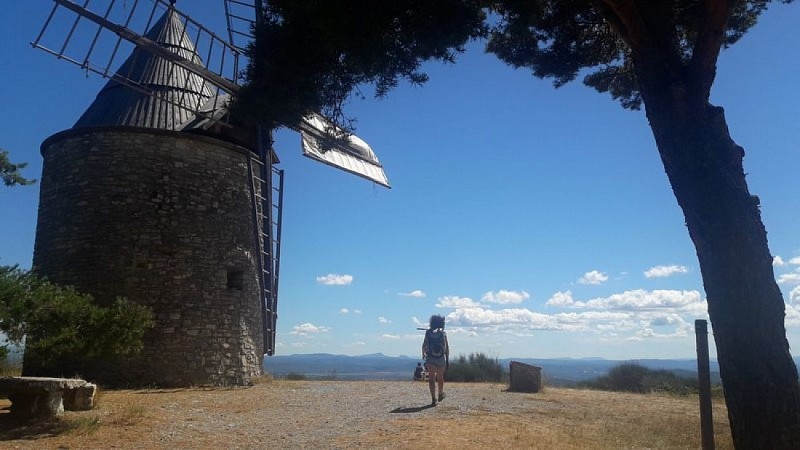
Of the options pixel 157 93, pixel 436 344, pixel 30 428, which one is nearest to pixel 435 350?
pixel 436 344

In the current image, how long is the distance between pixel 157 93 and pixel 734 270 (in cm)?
1262

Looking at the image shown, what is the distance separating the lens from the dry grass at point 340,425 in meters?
6.89

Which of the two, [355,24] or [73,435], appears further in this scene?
[73,435]

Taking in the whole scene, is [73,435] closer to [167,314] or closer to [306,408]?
[306,408]

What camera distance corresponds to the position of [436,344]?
980cm

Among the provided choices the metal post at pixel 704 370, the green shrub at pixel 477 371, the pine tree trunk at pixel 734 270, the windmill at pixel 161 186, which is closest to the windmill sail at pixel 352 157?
the windmill at pixel 161 186

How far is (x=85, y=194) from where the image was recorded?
41.8ft

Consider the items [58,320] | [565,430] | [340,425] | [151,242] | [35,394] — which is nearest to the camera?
[35,394]

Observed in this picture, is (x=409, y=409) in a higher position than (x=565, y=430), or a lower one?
higher

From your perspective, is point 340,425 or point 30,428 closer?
point 30,428

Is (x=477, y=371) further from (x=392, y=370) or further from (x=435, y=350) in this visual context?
(x=392, y=370)

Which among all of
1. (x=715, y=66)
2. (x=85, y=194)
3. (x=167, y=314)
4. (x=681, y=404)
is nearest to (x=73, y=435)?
(x=167, y=314)

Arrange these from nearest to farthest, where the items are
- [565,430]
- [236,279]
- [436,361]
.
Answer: [565,430], [436,361], [236,279]

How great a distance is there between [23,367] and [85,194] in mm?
3943
